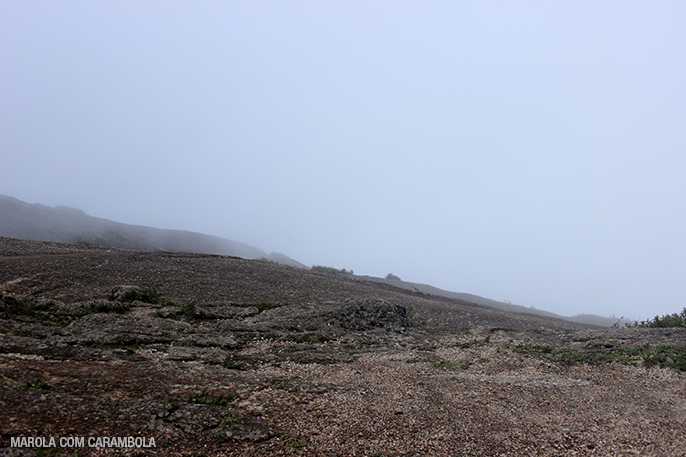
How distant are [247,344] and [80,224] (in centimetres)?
5529

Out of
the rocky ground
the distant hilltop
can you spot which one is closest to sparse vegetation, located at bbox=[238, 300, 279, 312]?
the rocky ground

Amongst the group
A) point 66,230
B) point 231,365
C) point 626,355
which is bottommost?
point 66,230

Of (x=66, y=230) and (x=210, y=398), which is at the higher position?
(x=210, y=398)

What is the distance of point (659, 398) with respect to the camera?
8.17 m

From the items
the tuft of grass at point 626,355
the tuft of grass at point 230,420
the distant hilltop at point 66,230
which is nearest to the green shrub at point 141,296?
the tuft of grass at point 230,420

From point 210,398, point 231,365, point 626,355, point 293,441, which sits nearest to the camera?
point 293,441

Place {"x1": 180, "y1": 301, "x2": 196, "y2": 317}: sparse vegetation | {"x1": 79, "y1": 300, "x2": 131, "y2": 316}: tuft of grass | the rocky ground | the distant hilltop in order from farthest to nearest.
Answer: the distant hilltop
{"x1": 180, "y1": 301, "x2": 196, "y2": 317}: sparse vegetation
{"x1": 79, "y1": 300, "x2": 131, "y2": 316}: tuft of grass
the rocky ground

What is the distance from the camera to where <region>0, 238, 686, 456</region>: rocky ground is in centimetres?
578

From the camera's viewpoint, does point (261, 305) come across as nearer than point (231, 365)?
No

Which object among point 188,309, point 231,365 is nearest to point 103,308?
point 188,309

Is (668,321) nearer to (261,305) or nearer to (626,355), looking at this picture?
(626,355)

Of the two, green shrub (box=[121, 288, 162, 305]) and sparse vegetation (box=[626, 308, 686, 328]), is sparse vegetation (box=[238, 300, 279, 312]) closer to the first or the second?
green shrub (box=[121, 288, 162, 305])

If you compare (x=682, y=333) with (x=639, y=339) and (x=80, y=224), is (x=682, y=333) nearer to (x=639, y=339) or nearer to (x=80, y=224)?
(x=639, y=339)

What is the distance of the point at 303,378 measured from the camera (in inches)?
339
